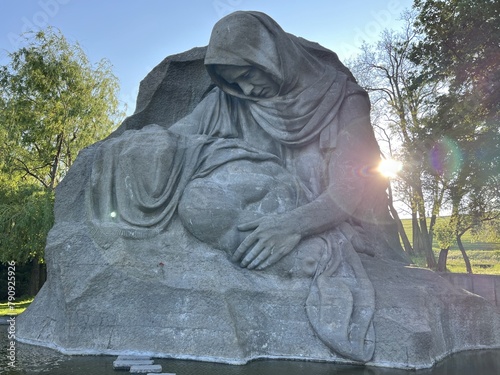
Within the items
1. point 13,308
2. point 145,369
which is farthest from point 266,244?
point 13,308

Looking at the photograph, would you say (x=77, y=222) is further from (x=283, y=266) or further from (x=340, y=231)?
(x=340, y=231)

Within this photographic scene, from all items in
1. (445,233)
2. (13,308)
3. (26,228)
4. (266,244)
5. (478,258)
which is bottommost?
(13,308)

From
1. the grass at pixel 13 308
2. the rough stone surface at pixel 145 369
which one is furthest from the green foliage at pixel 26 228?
the rough stone surface at pixel 145 369

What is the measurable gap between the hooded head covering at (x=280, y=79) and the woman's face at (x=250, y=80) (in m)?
0.06

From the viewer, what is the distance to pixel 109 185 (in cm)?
478

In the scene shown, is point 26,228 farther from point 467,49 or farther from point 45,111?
point 467,49

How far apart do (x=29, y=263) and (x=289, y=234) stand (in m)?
12.3

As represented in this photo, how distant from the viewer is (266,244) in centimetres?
429

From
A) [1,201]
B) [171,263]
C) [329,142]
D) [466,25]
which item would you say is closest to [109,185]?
[171,263]

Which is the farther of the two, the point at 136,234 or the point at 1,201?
the point at 1,201

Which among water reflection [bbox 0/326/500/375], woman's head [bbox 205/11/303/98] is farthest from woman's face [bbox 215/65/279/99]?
water reflection [bbox 0/326/500/375]

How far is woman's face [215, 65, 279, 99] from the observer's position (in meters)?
5.20

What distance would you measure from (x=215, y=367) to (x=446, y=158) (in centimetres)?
969

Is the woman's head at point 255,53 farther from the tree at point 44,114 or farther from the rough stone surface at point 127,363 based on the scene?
the tree at point 44,114
